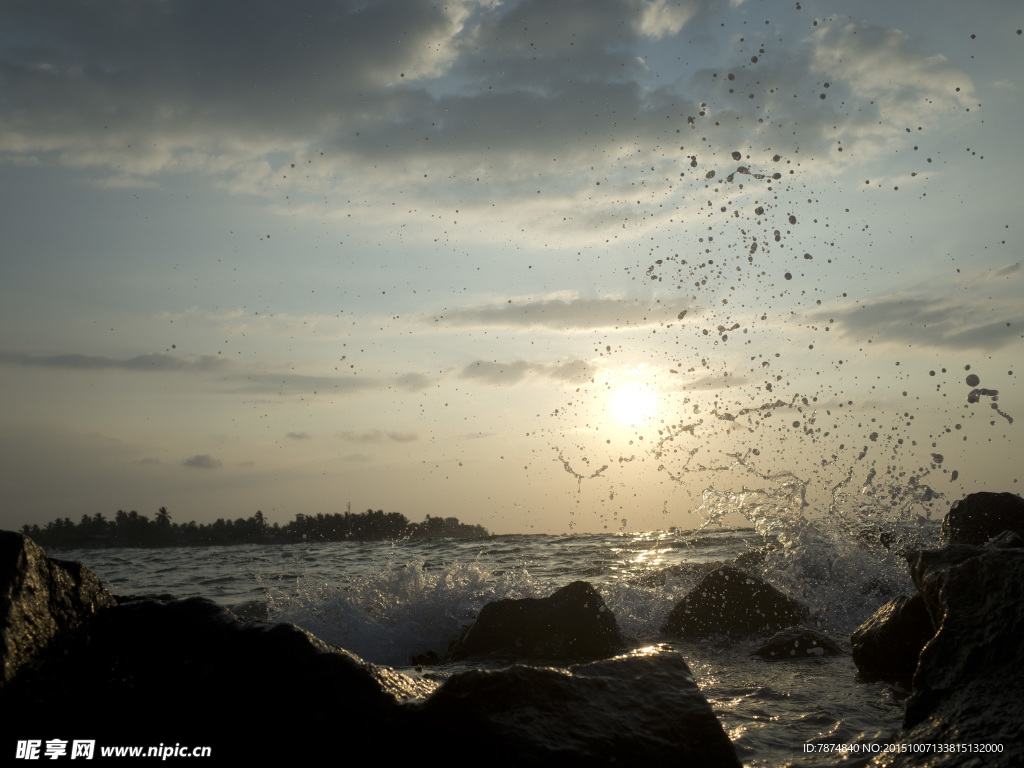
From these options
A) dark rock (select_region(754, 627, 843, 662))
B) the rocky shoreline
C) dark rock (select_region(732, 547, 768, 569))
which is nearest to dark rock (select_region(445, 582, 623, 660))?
dark rock (select_region(754, 627, 843, 662))

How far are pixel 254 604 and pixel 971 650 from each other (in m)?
10.6

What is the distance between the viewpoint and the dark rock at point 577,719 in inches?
127

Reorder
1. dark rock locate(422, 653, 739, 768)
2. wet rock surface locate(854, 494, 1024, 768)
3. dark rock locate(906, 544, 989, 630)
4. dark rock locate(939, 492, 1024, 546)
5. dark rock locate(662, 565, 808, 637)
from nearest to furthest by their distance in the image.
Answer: dark rock locate(422, 653, 739, 768) → wet rock surface locate(854, 494, 1024, 768) → dark rock locate(906, 544, 989, 630) → dark rock locate(662, 565, 808, 637) → dark rock locate(939, 492, 1024, 546)

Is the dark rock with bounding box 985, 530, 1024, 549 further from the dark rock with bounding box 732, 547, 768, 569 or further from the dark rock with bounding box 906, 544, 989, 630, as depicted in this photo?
the dark rock with bounding box 732, 547, 768, 569

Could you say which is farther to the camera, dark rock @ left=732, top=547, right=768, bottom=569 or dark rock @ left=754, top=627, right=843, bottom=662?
dark rock @ left=732, top=547, right=768, bottom=569

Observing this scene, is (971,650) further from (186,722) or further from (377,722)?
(186,722)

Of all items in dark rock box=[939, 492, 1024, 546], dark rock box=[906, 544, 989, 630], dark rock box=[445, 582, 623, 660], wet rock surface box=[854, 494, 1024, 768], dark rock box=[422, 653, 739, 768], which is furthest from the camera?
dark rock box=[939, 492, 1024, 546]

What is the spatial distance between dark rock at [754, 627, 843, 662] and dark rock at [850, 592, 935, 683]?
2.29 ft

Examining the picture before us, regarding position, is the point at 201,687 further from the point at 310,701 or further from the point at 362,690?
the point at 362,690

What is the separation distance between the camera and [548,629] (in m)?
7.85

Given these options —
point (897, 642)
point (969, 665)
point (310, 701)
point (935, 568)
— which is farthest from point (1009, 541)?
point (310, 701)

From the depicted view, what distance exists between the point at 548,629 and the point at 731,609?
274 centimetres

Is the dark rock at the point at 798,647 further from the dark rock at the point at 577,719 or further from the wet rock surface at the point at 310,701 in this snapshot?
the dark rock at the point at 577,719

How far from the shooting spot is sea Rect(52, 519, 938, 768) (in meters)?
4.86
